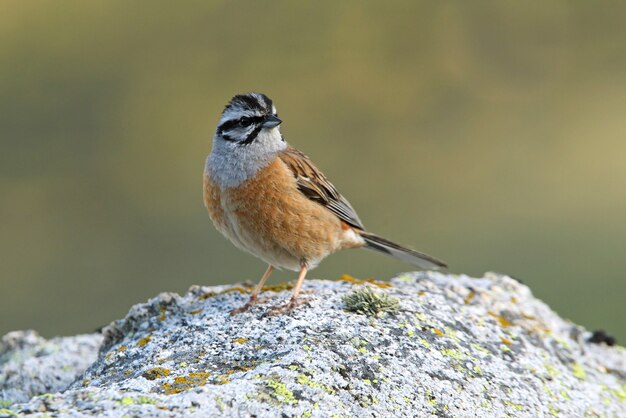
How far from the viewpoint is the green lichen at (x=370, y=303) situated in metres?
4.42

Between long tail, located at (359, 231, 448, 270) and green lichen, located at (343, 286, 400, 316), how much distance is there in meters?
1.74

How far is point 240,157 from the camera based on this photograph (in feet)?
18.8

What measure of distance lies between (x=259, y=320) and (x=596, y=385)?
86.4 inches

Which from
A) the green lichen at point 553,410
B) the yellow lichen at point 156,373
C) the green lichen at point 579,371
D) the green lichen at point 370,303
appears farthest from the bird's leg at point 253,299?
the green lichen at point 579,371

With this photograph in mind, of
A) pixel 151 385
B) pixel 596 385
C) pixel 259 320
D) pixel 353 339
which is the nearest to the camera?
pixel 151 385

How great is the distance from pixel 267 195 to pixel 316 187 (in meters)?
0.52

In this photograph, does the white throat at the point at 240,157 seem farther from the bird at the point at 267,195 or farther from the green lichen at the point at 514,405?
the green lichen at the point at 514,405

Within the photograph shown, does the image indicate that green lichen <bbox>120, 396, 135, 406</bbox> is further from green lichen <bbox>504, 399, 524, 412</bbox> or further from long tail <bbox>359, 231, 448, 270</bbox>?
long tail <bbox>359, 231, 448, 270</bbox>

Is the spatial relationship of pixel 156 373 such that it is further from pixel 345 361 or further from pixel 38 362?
pixel 38 362

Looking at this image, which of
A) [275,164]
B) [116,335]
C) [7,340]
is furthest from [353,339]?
[7,340]

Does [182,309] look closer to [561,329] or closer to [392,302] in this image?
[392,302]

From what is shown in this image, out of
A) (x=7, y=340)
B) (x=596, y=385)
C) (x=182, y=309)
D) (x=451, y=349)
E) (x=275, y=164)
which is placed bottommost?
(x=7, y=340)

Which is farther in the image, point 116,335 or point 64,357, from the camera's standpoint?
point 64,357

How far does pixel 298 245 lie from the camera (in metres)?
5.61
